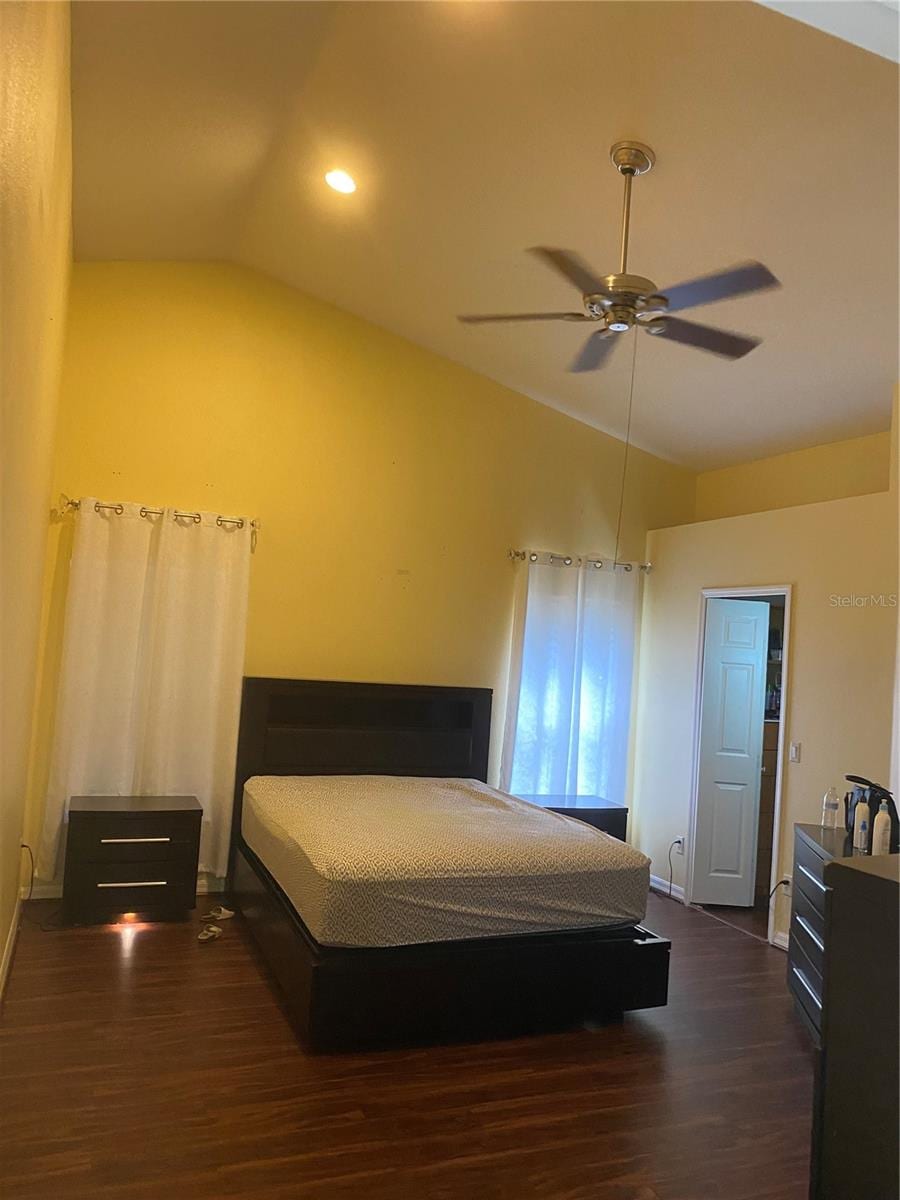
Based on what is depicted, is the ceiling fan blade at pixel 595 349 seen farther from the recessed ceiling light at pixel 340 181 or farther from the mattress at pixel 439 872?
the mattress at pixel 439 872

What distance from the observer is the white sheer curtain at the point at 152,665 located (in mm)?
4316

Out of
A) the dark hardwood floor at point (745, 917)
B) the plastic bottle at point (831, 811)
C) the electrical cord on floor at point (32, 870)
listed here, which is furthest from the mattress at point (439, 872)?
the dark hardwood floor at point (745, 917)

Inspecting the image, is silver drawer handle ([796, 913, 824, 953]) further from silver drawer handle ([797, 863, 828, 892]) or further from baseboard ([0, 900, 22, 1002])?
baseboard ([0, 900, 22, 1002])

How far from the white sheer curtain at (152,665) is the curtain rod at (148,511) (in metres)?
0.01

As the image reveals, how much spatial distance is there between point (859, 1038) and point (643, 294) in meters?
2.13

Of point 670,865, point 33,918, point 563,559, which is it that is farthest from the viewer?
point 563,559

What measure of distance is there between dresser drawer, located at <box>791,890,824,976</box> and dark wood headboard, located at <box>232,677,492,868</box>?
80.1 inches

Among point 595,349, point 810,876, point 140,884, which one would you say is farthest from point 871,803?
point 140,884

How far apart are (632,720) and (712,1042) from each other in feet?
8.94

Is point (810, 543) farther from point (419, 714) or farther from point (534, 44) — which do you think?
point (534, 44)

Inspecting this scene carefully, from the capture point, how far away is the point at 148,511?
4523mm

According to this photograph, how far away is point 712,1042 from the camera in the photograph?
127 inches

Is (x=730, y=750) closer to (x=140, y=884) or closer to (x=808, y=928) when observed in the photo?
(x=808, y=928)

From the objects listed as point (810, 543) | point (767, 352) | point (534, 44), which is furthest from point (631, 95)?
point (810, 543)
